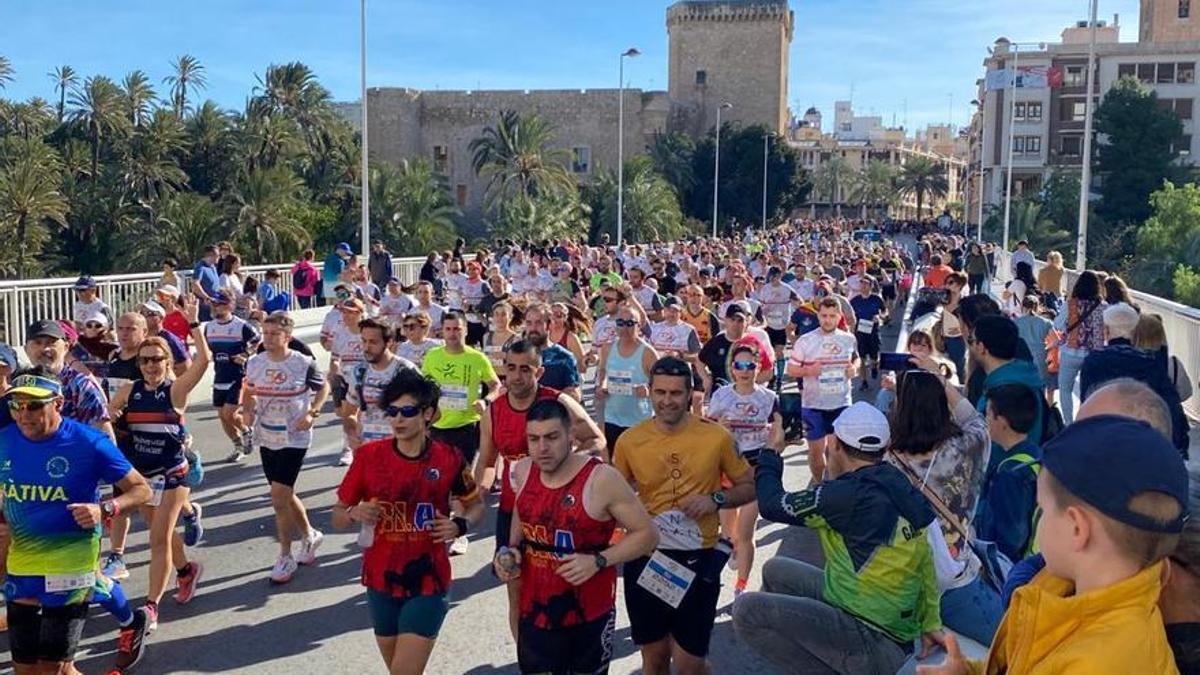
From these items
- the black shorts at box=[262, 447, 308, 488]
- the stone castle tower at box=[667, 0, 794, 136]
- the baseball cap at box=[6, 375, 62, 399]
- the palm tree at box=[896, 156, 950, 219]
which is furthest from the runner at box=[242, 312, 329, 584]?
the palm tree at box=[896, 156, 950, 219]

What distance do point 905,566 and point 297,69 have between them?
195 ft

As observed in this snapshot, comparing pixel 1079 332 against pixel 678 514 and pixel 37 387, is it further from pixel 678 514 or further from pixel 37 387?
pixel 37 387

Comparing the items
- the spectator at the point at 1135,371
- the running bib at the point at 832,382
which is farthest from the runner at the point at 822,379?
the spectator at the point at 1135,371

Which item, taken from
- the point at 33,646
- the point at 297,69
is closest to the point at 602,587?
the point at 33,646

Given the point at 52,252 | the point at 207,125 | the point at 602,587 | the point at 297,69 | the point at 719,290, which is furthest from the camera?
the point at 297,69

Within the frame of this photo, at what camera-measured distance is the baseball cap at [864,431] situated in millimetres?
4148

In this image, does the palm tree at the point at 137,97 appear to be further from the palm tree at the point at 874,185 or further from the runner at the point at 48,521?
the palm tree at the point at 874,185

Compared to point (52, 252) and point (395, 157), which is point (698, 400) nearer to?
point (52, 252)

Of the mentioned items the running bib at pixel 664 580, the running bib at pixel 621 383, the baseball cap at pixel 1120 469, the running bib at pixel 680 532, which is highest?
the baseball cap at pixel 1120 469

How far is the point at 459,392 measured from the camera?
801 centimetres

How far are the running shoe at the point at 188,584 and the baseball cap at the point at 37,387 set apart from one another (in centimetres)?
227

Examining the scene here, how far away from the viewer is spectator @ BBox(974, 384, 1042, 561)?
438 cm

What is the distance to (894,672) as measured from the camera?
13.2ft

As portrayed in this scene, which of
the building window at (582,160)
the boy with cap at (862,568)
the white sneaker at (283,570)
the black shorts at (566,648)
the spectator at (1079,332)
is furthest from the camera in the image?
the building window at (582,160)
